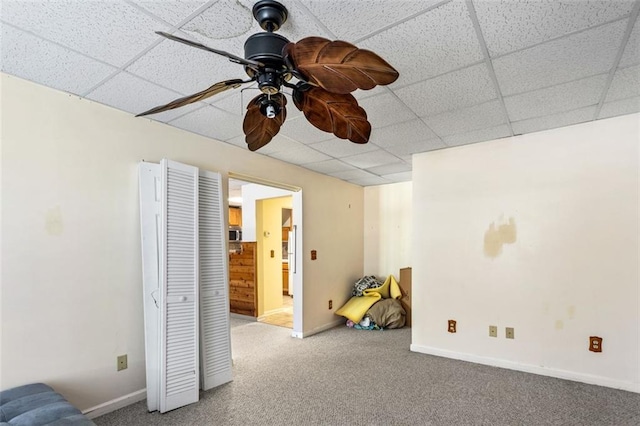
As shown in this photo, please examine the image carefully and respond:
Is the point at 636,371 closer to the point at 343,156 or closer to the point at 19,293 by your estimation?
the point at 343,156

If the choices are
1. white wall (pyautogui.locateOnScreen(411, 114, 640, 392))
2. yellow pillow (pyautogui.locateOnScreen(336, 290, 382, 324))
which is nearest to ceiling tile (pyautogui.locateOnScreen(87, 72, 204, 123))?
white wall (pyautogui.locateOnScreen(411, 114, 640, 392))

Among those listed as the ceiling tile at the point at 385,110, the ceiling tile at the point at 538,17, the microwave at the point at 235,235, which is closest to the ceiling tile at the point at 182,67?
the ceiling tile at the point at 385,110

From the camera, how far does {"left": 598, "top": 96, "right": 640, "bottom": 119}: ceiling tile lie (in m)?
2.57

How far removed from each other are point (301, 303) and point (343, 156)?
2056mm

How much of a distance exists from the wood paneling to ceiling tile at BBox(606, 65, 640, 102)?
4.92 m

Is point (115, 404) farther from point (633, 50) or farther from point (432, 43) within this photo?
point (633, 50)

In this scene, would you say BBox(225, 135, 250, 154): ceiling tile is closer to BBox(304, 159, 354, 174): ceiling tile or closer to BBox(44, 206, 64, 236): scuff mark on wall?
BBox(304, 159, 354, 174): ceiling tile

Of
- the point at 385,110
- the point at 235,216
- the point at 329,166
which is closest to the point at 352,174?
the point at 329,166

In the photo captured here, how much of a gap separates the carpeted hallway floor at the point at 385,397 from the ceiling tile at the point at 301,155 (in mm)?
2323

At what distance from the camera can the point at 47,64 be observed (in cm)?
197

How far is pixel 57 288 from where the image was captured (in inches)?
89.2

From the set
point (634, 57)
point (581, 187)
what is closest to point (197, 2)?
point (634, 57)

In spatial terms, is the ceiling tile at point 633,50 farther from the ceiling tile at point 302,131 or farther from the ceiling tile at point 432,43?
the ceiling tile at point 302,131

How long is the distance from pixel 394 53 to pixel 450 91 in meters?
0.70
